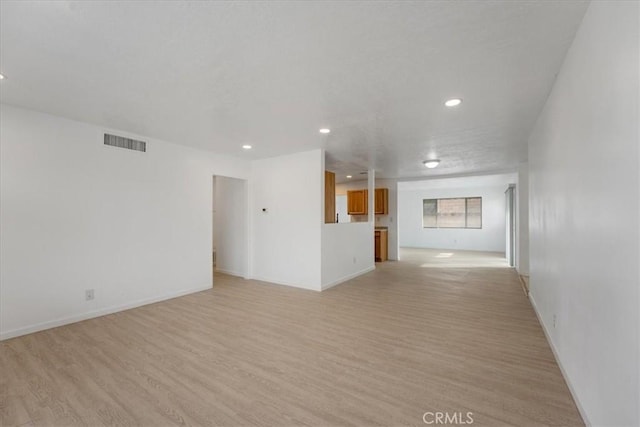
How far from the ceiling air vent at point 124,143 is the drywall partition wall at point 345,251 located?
315cm

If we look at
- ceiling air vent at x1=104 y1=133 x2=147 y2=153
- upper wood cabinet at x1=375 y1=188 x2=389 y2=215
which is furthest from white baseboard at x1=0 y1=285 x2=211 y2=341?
upper wood cabinet at x1=375 y1=188 x2=389 y2=215

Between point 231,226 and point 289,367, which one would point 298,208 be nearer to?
point 231,226

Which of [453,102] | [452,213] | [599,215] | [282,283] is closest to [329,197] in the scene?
[282,283]

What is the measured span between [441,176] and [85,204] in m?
8.10

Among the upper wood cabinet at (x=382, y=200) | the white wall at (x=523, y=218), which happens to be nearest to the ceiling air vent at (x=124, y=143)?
the upper wood cabinet at (x=382, y=200)

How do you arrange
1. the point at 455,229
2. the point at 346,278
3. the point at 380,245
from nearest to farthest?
the point at 346,278 → the point at 380,245 → the point at 455,229

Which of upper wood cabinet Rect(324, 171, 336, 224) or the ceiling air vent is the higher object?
the ceiling air vent

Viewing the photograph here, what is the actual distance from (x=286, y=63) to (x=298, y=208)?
10.7ft

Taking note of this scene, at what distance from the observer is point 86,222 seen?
12.0 ft

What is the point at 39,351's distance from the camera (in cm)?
274

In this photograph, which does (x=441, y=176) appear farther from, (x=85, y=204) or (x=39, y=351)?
(x=39, y=351)

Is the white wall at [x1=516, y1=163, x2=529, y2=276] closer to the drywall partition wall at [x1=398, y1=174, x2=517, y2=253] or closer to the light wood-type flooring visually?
the light wood-type flooring

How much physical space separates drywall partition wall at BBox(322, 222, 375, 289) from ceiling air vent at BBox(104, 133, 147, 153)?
315 cm

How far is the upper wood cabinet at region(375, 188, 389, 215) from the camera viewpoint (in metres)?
8.90
